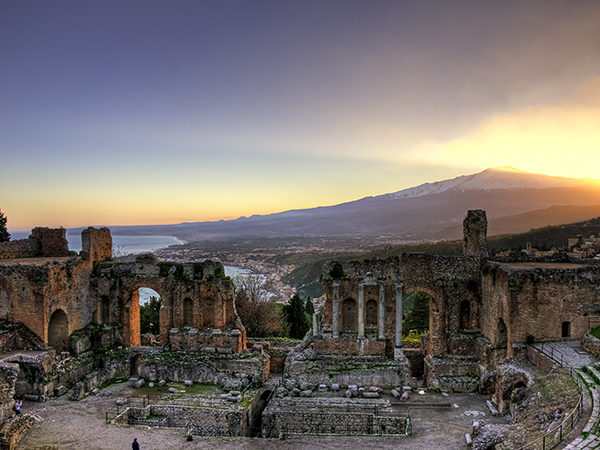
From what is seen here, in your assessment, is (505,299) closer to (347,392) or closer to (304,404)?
(347,392)

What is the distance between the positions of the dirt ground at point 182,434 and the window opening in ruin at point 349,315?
6.69 meters

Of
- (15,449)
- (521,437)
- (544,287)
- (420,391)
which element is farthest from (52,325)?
(544,287)

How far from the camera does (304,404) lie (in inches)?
811

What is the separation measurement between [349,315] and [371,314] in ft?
4.32

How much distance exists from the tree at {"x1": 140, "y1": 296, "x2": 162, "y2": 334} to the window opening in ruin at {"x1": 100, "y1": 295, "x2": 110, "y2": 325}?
30.9 feet

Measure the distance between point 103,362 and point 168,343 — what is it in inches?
142

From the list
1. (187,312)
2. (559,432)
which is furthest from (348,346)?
(559,432)

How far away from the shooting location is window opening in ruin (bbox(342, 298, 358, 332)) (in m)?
26.8

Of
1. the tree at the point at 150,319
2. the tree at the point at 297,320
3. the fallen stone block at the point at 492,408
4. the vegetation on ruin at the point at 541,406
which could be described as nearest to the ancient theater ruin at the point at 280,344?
the fallen stone block at the point at 492,408

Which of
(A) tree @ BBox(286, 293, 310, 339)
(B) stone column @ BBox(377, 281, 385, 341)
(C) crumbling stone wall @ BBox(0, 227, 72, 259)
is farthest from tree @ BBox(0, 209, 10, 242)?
(B) stone column @ BBox(377, 281, 385, 341)

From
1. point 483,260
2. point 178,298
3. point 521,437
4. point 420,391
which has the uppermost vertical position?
point 483,260

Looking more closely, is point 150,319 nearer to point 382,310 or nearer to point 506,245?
point 382,310

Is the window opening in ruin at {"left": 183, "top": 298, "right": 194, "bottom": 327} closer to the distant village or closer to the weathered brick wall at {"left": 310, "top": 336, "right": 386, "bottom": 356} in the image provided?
the weathered brick wall at {"left": 310, "top": 336, "right": 386, "bottom": 356}

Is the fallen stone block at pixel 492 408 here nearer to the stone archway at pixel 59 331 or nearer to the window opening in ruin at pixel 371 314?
the window opening in ruin at pixel 371 314
